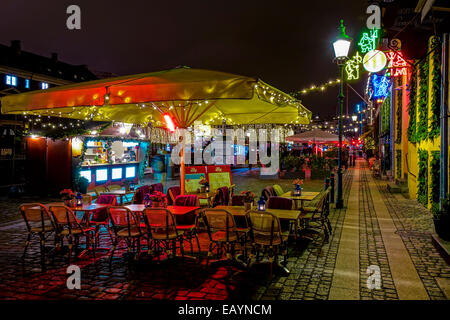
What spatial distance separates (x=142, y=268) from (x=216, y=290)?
151 cm

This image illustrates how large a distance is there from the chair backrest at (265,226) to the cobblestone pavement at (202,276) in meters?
0.51

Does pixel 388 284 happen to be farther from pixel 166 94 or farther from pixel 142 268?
pixel 166 94

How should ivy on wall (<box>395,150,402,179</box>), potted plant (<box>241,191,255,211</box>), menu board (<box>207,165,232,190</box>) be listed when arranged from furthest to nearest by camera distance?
ivy on wall (<box>395,150,402,179</box>)
menu board (<box>207,165,232,190</box>)
potted plant (<box>241,191,255,211</box>)

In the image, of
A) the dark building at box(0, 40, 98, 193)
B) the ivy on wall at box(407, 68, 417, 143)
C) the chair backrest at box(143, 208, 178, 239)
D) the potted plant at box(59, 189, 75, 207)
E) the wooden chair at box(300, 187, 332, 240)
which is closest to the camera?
the chair backrest at box(143, 208, 178, 239)

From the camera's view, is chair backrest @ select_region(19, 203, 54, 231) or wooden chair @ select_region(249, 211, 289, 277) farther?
chair backrest @ select_region(19, 203, 54, 231)

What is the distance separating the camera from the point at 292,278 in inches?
191

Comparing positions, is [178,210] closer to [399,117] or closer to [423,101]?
[423,101]

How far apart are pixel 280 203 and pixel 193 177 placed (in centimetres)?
357

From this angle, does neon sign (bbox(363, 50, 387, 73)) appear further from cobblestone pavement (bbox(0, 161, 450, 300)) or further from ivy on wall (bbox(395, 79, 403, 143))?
cobblestone pavement (bbox(0, 161, 450, 300))

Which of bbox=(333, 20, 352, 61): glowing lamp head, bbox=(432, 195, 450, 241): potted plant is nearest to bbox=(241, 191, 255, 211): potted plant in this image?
bbox=(432, 195, 450, 241): potted plant

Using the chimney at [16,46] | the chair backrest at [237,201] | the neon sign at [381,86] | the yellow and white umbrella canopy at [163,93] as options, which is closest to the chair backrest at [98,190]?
the yellow and white umbrella canopy at [163,93]

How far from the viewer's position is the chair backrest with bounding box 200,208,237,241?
4977mm

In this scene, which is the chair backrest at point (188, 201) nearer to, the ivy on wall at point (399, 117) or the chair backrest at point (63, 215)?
the chair backrest at point (63, 215)
